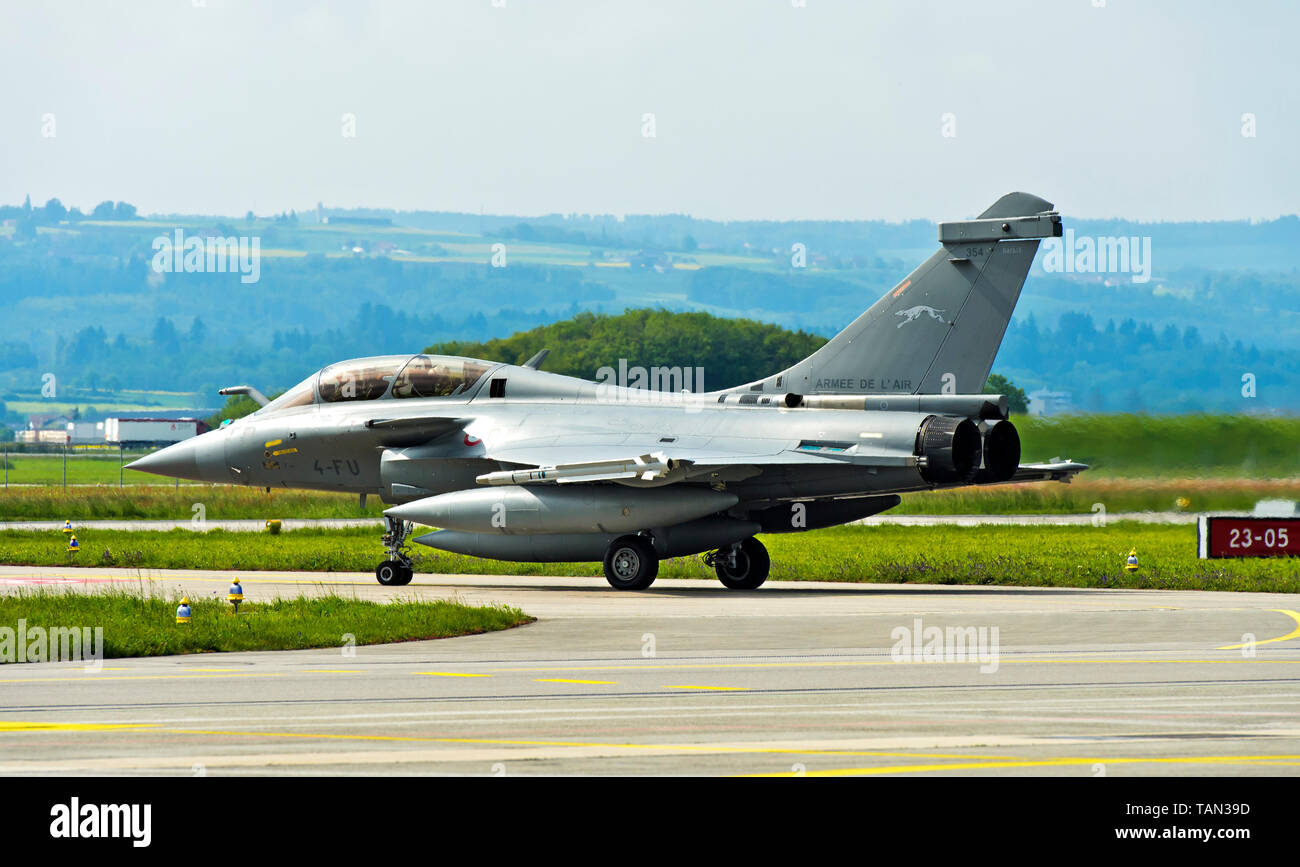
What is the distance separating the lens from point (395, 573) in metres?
24.9

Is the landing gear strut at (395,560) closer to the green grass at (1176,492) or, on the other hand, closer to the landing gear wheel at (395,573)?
the landing gear wheel at (395,573)

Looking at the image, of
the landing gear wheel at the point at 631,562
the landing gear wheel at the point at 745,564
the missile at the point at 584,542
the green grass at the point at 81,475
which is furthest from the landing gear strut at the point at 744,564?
the green grass at the point at 81,475

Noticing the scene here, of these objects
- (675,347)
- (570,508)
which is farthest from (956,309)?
(675,347)

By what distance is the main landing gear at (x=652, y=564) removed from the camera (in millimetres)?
23484

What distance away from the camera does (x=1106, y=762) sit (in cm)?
847

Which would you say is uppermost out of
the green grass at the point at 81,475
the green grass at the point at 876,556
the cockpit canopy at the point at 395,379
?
the cockpit canopy at the point at 395,379

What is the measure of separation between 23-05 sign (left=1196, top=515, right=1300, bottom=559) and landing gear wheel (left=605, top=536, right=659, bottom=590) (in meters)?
10.3

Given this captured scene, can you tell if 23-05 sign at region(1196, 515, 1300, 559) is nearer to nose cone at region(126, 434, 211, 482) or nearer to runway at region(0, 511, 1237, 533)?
runway at region(0, 511, 1237, 533)

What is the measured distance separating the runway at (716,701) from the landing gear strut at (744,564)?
515 centimetres

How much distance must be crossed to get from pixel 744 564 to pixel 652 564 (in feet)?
5.21

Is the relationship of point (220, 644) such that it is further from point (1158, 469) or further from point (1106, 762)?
point (1158, 469)

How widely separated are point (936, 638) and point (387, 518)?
11780 millimetres

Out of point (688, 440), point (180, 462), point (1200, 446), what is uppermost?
point (688, 440)

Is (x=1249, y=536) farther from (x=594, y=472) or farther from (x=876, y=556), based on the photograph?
(x=594, y=472)
